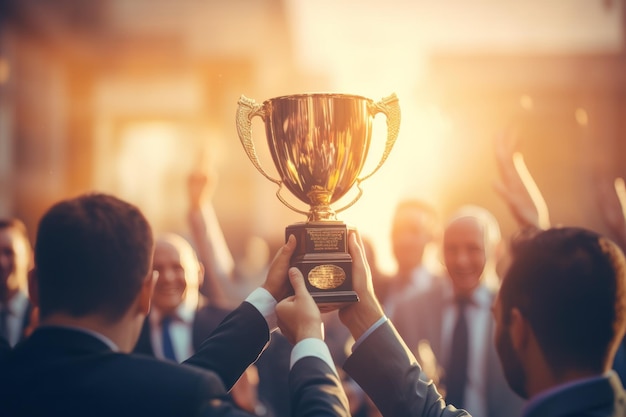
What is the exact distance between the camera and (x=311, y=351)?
222 centimetres

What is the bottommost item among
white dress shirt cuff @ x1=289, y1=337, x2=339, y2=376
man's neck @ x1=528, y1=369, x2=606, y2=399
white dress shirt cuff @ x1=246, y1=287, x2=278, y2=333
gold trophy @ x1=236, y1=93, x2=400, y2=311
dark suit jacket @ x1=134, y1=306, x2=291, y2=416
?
dark suit jacket @ x1=134, y1=306, x2=291, y2=416

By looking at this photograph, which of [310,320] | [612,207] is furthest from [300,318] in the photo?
[612,207]

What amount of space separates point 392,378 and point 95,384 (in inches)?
34.1

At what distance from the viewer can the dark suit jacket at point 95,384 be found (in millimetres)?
1911

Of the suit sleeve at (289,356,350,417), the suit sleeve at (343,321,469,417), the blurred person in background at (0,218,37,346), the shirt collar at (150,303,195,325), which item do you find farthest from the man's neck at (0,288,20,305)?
the suit sleeve at (289,356,350,417)

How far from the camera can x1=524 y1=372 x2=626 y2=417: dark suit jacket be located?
1982mm

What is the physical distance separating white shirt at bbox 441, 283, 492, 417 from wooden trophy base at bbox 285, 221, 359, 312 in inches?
78.8

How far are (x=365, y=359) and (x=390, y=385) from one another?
0.34ft

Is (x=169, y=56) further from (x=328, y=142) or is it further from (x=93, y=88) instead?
(x=328, y=142)

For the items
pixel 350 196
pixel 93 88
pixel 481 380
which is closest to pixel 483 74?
pixel 93 88

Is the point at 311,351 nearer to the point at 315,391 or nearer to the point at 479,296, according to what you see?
the point at 315,391

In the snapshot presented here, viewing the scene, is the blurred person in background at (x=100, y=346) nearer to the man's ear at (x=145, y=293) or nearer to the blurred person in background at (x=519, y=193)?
the man's ear at (x=145, y=293)

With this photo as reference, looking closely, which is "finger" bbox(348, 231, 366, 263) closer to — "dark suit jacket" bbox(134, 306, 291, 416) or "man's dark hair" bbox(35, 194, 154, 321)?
"man's dark hair" bbox(35, 194, 154, 321)

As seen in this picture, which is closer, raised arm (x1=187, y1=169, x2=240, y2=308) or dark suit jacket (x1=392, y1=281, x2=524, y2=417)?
raised arm (x1=187, y1=169, x2=240, y2=308)
